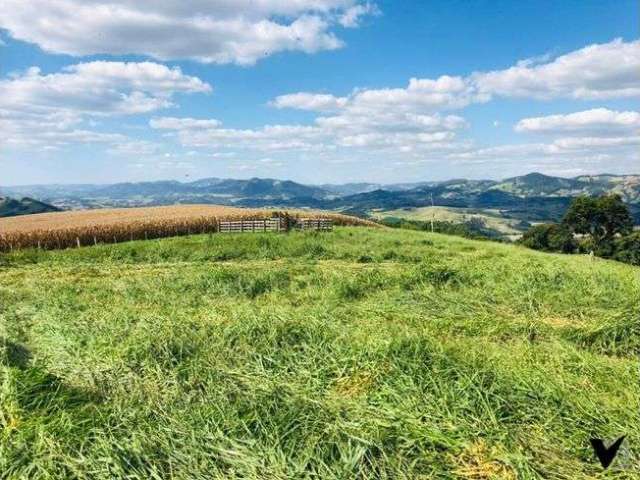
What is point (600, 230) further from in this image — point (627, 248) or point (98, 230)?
point (98, 230)

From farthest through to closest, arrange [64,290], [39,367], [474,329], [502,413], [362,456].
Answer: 1. [64,290]
2. [474,329]
3. [39,367]
4. [502,413]
5. [362,456]

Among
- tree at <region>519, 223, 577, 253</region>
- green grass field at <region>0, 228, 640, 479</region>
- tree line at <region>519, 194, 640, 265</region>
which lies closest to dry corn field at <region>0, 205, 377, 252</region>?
green grass field at <region>0, 228, 640, 479</region>

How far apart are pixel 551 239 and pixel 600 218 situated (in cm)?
892

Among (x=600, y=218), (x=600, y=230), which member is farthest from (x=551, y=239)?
(x=600, y=218)

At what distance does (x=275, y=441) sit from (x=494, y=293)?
35.3 feet

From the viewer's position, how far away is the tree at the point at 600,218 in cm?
7875

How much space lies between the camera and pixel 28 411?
633cm

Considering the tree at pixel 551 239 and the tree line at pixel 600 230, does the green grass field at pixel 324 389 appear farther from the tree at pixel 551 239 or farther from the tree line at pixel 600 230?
the tree at pixel 551 239

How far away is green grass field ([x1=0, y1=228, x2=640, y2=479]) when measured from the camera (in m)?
5.31

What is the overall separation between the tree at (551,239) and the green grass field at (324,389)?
3031 inches

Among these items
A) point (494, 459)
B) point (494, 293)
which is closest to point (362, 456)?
point (494, 459)

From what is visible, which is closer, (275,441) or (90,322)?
(275,441)

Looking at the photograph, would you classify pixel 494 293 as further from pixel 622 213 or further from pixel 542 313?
pixel 622 213

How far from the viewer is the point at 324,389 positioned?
7.11 m
